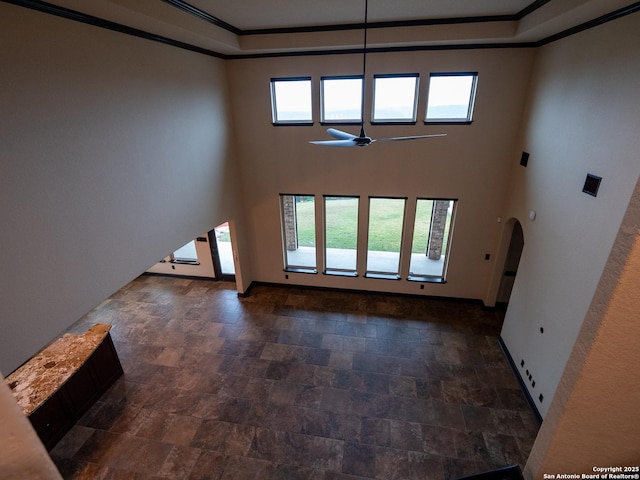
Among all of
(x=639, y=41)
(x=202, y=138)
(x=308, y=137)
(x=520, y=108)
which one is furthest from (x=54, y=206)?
(x=520, y=108)

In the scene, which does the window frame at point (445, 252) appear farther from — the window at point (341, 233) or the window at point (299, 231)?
the window at point (299, 231)

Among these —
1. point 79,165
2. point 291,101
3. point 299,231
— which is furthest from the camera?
point 299,231

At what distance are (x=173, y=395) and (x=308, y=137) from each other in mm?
5515

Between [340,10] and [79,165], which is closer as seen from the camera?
[79,165]

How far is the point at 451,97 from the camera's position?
19.6 ft

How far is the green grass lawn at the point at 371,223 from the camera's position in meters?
7.24

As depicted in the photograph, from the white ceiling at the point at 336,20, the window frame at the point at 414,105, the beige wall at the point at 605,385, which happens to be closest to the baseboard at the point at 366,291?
the window frame at the point at 414,105

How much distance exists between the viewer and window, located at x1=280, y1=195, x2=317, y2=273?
756cm

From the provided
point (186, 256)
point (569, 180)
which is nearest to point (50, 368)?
point (186, 256)

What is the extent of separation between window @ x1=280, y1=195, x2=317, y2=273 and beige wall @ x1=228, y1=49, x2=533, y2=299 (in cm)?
32

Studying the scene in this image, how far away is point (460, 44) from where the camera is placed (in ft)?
17.9

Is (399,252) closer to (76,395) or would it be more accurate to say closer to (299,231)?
(299,231)

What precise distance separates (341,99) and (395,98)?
1.08m

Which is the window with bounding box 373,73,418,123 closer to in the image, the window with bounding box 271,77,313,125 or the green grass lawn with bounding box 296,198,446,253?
the window with bounding box 271,77,313,125
